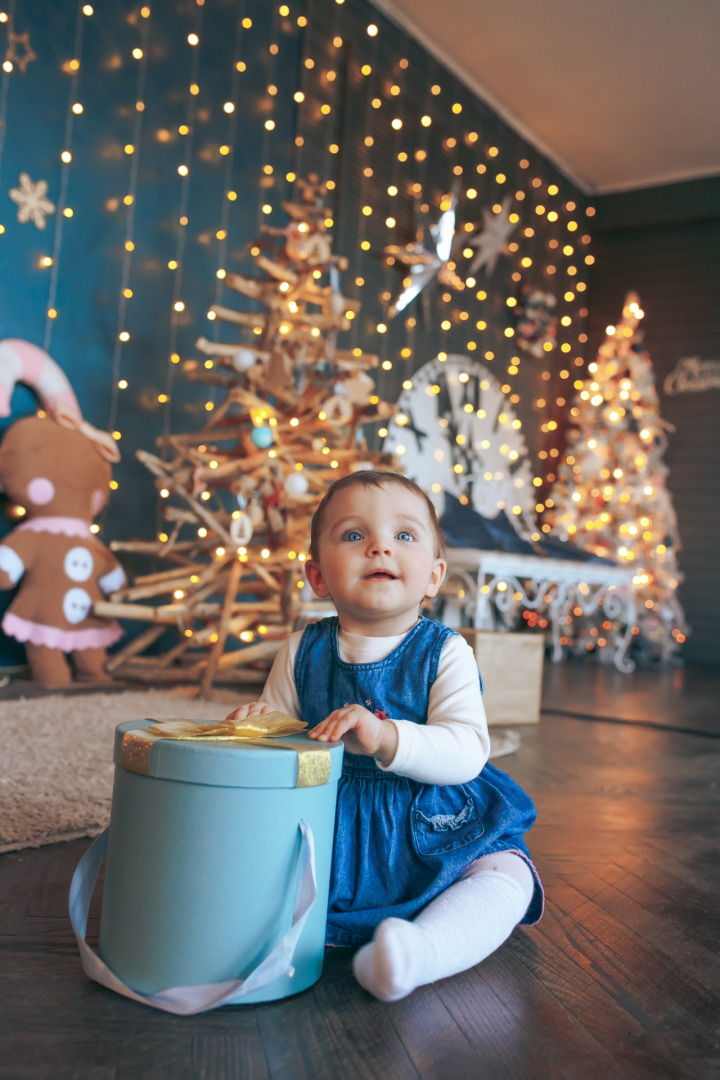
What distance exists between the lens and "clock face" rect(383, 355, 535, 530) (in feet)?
16.8

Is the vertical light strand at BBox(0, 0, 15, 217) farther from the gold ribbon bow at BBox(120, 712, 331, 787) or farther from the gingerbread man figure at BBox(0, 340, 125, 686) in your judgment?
the gold ribbon bow at BBox(120, 712, 331, 787)

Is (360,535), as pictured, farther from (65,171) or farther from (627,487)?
(627,487)

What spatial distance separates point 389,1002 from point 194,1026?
8.5 inches

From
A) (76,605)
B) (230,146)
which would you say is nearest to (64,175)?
(230,146)

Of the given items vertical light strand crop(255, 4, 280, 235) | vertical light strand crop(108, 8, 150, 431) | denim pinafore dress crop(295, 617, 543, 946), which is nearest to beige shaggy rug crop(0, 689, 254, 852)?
denim pinafore dress crop(295, 617, 543, 946)

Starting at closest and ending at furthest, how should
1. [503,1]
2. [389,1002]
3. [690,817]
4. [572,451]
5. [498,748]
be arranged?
[389,1002] < [690,817] < [498,748] < [503,1] < [572,451]

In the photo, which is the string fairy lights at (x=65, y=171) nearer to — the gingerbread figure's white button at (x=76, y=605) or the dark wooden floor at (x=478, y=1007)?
the gingerbread figure's white button at (x=76, y=605)

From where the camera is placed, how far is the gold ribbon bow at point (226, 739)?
0.95m

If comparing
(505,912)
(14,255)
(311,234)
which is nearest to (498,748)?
(505,912)

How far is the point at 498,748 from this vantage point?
2521mm

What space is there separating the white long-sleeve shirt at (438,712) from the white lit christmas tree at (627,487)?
15.8 feet

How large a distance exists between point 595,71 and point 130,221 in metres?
3.29

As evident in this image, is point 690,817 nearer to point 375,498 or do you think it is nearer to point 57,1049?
point 375,498

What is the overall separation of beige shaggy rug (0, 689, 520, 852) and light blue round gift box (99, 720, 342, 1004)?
0.56m
